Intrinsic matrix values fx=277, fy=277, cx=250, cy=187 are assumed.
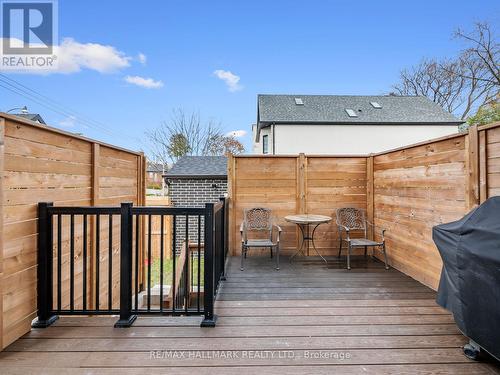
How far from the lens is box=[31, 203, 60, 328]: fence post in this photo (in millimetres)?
2168

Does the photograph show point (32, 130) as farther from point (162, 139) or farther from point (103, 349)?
point (162, 139)

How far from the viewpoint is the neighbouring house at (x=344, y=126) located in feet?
42.6

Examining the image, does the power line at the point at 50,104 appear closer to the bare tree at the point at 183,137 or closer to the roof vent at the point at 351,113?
the bare tree at the point at 183,137

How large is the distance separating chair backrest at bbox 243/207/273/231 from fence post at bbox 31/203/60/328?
9.02ft

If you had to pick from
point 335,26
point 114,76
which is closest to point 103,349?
point 335,26

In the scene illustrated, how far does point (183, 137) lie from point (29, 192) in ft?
50.0

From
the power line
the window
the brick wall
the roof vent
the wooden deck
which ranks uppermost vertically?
the power line

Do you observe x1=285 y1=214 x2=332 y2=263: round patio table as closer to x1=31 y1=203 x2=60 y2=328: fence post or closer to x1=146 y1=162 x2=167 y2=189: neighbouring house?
x1=31 y1=203 x2=60 y2=328: fence post

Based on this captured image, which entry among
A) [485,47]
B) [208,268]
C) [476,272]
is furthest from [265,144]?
[476,272]

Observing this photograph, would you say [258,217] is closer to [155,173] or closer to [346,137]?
[346,137]

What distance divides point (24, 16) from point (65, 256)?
3.88m

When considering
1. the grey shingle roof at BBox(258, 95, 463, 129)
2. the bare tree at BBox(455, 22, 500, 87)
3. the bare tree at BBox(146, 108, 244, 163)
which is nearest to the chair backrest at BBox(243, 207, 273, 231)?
the grey shingle roof at BBox(258, 95, 463, 129)

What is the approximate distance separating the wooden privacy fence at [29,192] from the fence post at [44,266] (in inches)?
1.5

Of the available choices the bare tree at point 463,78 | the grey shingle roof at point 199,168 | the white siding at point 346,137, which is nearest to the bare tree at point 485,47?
the bare tree at point 463,78
